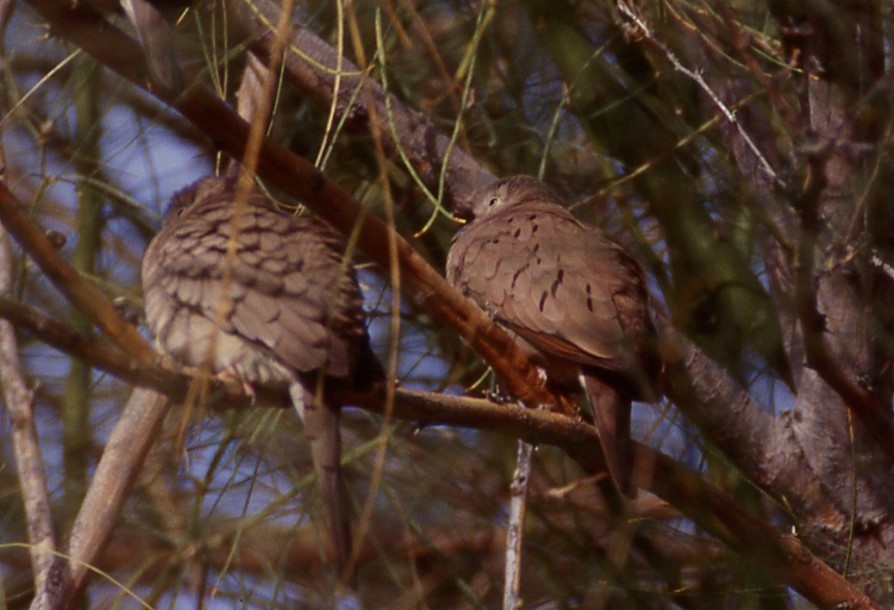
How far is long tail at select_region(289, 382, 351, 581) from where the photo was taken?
9.12 feet

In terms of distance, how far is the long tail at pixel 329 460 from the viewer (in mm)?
2781

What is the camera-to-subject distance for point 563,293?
367 centimetres

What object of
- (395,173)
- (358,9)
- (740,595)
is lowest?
(740,595)

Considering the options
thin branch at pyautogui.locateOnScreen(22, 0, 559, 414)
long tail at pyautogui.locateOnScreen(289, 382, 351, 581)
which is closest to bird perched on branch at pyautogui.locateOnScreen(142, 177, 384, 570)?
long tail at pyautogui.locateOnScreen(289, 382, 351, 581)

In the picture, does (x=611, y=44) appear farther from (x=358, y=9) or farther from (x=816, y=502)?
(x=816, y=502)

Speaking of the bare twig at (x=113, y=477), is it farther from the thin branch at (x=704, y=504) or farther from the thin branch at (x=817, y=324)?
the thin branch at (x=817, y=324)

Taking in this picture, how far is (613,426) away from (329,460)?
791 millimetres

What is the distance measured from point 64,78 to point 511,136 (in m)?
1.49

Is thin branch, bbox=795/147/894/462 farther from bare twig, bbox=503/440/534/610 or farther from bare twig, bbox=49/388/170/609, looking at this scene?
bare twig, bbox=49/388/170/609

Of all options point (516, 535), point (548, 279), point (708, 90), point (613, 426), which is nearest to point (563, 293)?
point (548, 279)

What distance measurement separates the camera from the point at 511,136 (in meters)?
4.31

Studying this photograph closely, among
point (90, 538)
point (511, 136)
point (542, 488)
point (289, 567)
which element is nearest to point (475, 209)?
point (511, 136)

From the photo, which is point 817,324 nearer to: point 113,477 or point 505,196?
point 505,196

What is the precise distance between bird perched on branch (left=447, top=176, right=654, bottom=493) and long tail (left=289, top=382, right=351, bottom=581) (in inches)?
27.1
